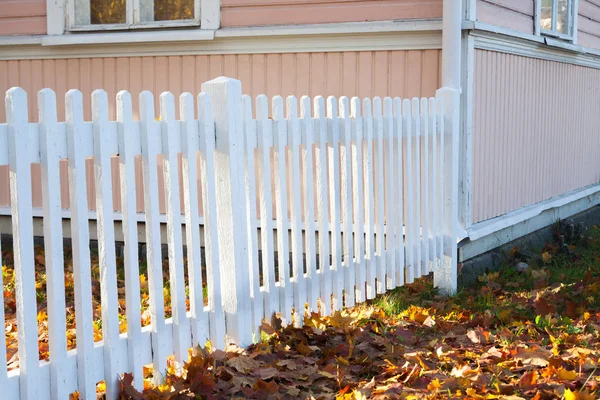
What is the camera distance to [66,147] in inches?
145

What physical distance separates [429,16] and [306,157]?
247cm

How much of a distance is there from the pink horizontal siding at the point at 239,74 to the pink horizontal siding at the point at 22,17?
295 mm

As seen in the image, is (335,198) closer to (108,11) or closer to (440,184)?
(440,184)

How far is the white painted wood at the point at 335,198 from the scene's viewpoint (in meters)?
5.46

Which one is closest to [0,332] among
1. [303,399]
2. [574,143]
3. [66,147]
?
[66,147]

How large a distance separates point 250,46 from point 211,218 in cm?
364

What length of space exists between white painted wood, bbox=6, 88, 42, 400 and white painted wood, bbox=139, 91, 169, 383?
662 millimetres

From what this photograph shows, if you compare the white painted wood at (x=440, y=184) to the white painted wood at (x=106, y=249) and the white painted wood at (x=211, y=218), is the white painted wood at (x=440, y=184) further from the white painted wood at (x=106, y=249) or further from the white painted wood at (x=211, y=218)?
the white painted wood at (x=106, y=249)

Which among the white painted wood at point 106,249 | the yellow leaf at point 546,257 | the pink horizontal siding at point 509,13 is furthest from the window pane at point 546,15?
the white painted wood at point 106,249

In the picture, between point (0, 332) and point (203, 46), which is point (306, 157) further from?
point (203, 46)

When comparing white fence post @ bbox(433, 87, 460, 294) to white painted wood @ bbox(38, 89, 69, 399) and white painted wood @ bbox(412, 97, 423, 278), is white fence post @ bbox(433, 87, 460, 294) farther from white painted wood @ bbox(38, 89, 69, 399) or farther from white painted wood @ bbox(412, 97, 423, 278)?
white painted wood @ bbox(38, 89, 69, 399)

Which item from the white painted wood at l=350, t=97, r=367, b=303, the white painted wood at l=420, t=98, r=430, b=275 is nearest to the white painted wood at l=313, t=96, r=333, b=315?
the white painted wood at l=350, t=97, r=367, b=303

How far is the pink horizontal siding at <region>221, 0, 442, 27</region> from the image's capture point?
23.8ft

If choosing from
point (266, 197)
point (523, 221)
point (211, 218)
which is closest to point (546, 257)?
point (523, 221)
